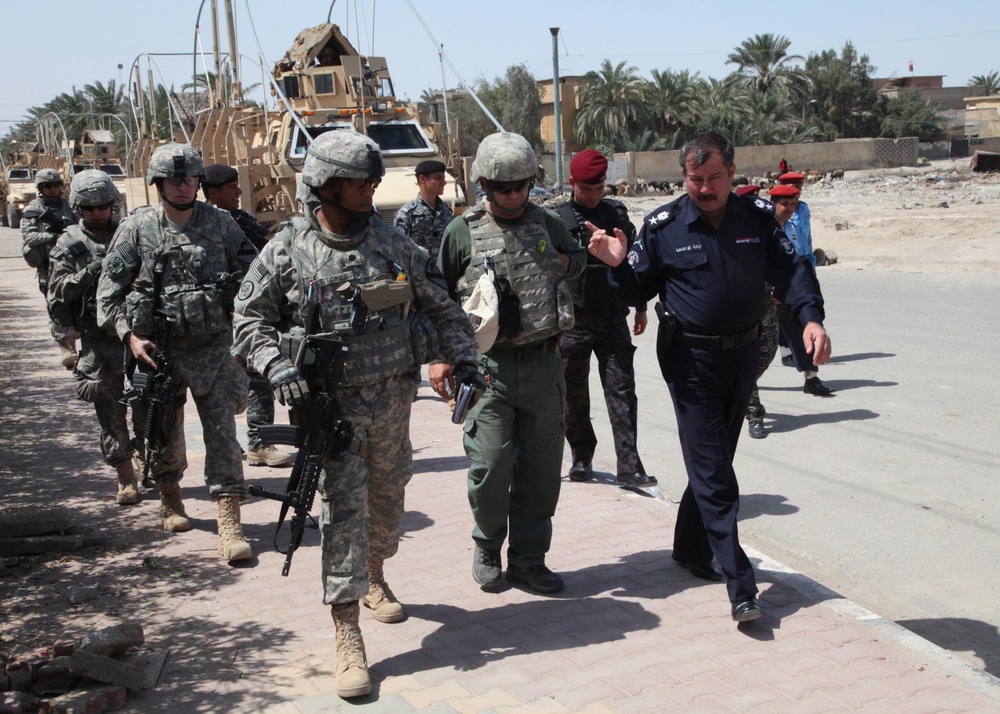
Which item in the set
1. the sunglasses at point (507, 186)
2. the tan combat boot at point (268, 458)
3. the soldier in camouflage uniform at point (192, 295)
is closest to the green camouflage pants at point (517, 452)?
the sunglasses at point (507, 186)

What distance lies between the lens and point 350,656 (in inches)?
154

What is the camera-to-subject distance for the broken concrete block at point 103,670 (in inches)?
149

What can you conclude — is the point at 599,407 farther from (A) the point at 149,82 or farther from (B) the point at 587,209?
(A) the point at 149,82

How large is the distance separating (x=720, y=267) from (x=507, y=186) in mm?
976

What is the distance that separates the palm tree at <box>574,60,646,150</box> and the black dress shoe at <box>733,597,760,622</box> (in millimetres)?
55677

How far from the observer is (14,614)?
4746 millimetres

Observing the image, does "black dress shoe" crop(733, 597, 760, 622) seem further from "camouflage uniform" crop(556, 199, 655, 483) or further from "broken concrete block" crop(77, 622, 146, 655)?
"broken concrete block" crop(77, 622, 146, 655)

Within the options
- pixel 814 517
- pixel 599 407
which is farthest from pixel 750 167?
pixel 814 517

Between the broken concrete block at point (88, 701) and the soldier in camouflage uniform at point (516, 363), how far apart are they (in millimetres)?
1694

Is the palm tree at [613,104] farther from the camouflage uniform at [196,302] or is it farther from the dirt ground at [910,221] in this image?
the camouflage uniform at [196,302]

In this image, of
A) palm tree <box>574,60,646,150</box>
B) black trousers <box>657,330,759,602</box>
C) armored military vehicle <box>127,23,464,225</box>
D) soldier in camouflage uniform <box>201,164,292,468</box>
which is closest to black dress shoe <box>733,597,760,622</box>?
black trousers <box>657,330,759,602</box>

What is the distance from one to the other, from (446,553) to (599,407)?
4.23m

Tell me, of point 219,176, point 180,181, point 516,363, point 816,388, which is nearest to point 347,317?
point 516,363

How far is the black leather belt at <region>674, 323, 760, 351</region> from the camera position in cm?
451
